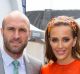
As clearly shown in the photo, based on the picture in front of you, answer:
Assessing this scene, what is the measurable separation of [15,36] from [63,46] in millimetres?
289

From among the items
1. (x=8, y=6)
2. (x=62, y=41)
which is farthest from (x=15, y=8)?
(x=62, y=41)

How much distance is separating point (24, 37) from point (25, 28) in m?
0.06

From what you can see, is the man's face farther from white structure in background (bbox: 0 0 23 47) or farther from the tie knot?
white structure in background (bbox: 0 0 23 47)

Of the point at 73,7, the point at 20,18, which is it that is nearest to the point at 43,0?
the point at 73,7

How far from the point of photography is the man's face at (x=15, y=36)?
161 cm

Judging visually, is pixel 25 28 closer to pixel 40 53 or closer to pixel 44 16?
pixel 40 53

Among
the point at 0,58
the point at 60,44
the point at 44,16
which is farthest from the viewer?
the point at 44,16

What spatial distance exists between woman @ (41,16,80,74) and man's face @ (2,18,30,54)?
0.14 metres

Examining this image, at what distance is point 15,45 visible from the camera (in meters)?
1.61

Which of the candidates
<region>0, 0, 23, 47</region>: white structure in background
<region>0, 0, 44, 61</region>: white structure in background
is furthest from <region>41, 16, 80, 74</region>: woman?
<region>0, 0, 23, 47</region>: white structure in background

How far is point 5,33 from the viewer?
5.37 feet

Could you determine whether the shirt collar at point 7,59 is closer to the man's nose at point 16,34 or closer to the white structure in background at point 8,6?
the man's nose at point 16,34

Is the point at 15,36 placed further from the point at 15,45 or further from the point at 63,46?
the point at 63,46

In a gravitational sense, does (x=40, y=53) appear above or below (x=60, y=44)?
below
